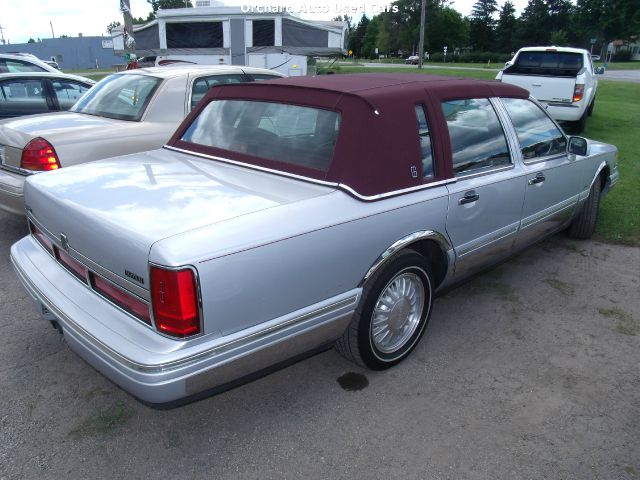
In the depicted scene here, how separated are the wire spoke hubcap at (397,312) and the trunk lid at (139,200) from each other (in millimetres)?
776

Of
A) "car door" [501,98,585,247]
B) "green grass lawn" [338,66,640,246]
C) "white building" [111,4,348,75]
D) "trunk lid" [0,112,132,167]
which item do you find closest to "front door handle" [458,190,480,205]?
"car door" [501,98,585,247]

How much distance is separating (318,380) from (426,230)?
108 cm

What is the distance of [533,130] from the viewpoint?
401 centimetres

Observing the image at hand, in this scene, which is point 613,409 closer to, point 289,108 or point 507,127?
point 507,127

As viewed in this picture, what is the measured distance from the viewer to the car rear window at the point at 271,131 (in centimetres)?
282

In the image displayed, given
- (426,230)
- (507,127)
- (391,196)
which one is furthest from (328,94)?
(507,127)

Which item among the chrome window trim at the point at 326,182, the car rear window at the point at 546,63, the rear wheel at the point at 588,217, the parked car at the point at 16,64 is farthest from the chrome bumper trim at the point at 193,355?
the car rear window at the point at 546,63

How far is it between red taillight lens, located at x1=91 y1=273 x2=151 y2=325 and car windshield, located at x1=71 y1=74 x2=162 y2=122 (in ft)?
10.2

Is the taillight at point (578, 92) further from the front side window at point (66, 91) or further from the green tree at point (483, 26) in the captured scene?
the green tree at point (483, 26)

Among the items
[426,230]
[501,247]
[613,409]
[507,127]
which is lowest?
[613,409]

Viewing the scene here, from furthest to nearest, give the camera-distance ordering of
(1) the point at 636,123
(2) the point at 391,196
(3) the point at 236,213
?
(1) the point at 636,123
(2) the point at 391,196
(3) the point at 236,213

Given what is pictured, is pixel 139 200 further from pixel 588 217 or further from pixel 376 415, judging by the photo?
pixel 588 217

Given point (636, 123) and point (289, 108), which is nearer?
point (289, 108)

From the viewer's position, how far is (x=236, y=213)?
227 cm
